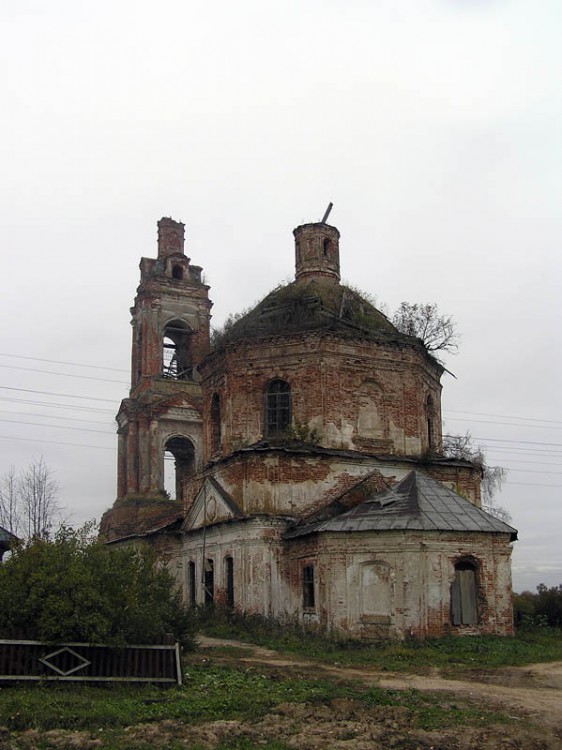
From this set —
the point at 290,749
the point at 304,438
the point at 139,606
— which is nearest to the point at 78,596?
the point at 139,606

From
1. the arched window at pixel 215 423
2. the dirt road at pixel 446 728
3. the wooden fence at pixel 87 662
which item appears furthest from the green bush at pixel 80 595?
the arched window at pixel 215 423

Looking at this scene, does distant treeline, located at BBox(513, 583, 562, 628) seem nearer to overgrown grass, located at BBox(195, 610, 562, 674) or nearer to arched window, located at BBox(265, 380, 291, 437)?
overgrown grass, located at BBox(195, 610, 562, 674)

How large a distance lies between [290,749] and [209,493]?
1589cm

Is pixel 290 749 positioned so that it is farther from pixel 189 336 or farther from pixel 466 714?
pixel 189 336

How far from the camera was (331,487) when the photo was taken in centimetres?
2345

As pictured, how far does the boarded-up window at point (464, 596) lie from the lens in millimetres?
19297

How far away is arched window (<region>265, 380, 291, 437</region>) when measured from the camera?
24.6 meters

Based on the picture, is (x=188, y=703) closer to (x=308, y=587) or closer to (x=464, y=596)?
(x=464, y=596)

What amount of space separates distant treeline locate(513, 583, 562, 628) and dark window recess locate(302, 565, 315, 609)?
6.93 metres

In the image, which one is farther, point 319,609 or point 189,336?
point 189,336

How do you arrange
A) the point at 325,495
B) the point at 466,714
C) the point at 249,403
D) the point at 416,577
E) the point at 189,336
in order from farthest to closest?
1. the point at 189,336
2. the point at 249,403
3. the point at 325,495
4. the point at 416,577
5. the point at 466,714

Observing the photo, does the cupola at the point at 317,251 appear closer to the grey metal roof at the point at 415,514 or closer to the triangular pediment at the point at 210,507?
the triangular pediment at the point at 210,507

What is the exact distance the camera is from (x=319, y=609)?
20.3m

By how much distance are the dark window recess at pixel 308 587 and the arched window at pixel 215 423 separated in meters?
6.41
